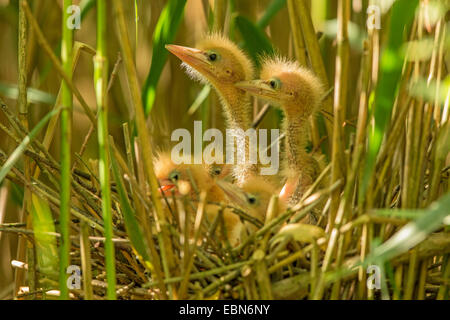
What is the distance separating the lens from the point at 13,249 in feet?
6.68

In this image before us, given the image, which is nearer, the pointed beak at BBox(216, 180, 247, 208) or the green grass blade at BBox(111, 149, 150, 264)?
the green grass blade at BBox(111, 149, 150, 264)

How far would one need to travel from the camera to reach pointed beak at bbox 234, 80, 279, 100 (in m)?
1.58

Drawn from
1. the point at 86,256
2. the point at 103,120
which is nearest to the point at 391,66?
the point at 103,120

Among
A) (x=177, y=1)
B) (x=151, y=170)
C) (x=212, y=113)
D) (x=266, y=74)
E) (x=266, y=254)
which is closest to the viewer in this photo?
(x=151, y=170)

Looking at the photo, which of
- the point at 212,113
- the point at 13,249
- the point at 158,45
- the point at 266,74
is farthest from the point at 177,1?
the point at 13,249

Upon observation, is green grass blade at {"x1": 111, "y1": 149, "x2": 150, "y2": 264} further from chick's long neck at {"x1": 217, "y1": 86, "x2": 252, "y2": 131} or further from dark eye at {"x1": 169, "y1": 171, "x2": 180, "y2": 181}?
chick's long neck at {"x1": 217, "y1": 86, "x2": 252, "y2": 131}

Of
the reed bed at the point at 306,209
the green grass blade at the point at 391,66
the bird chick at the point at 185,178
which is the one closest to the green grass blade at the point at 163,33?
the reed bed at the point at 306,209

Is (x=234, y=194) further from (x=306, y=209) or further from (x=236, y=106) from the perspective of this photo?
(x=236, y=106)

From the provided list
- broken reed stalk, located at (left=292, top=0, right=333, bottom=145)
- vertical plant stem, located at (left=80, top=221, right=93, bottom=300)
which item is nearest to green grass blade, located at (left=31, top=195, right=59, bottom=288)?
vertical plant stem, located at (left=80, top=221, right=93, bottom=300)

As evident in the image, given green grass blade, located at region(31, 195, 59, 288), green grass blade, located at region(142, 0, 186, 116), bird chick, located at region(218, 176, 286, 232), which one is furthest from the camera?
green grass blade, located at region(142, 0, 186, 116)

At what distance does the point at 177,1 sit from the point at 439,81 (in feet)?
1.98

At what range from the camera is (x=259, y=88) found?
63.0 inches

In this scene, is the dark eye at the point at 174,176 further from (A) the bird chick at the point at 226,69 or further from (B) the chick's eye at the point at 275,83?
(B) the chick's eye at the point at 275,83
